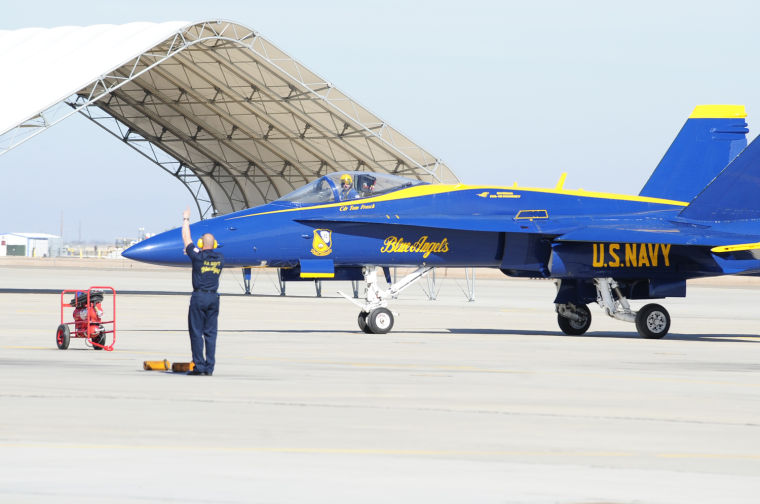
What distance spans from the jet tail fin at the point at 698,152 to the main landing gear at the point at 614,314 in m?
3.64

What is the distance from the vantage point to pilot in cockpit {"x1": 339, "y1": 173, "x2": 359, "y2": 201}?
1873 centimetres

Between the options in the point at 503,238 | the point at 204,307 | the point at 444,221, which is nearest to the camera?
the point at 204,307

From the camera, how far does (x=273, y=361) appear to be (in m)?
13.5

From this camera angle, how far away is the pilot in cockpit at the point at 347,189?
738 inches

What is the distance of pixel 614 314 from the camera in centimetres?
1947

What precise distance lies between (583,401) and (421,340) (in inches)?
298

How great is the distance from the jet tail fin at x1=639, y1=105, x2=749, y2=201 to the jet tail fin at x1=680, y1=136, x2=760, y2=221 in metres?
2.49

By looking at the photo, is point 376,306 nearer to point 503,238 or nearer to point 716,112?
point 503,238

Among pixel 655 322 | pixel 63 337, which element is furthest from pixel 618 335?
pixel 63 337

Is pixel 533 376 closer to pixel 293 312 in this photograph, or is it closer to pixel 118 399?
pixel 118 399

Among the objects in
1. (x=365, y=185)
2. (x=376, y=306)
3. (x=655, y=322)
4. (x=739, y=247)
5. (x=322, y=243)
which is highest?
(x=365, y=185)

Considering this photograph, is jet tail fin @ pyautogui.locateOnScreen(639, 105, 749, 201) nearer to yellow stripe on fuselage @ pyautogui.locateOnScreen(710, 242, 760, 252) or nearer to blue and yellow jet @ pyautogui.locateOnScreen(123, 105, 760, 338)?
blue and yellow jet @ pyautogui.locateOnScreen(123, 105, 760, 338)

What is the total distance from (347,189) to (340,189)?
0.39 feet

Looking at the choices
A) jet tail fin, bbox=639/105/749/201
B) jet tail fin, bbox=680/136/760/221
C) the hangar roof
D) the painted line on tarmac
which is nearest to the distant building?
the hangar roof
